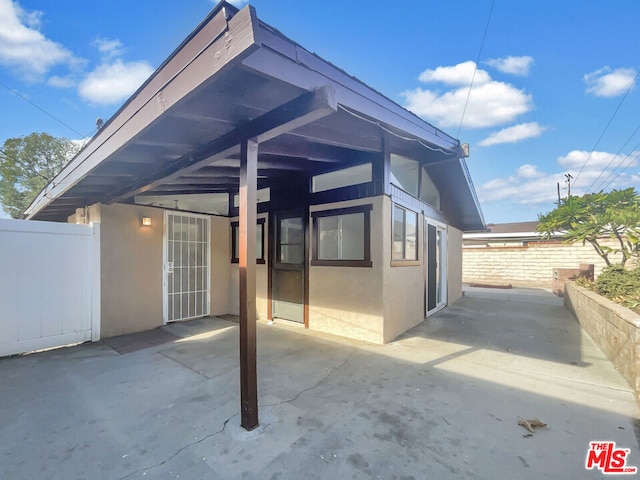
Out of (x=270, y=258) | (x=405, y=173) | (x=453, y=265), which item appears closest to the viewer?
(x=405, y=173)

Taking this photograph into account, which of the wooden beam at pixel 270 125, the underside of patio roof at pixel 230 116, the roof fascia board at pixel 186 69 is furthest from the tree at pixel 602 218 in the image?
the roof fascia board at pixel 186 69

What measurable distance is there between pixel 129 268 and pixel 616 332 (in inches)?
284

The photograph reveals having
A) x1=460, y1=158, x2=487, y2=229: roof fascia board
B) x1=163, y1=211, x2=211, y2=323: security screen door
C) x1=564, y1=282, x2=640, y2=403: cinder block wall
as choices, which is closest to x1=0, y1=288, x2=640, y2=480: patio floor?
x1=564, y1=282, x2=640, y2=403: cinder block wall

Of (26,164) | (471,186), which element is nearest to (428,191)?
(471,186)

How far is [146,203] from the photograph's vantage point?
5402mm

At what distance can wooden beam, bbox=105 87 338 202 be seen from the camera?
5.81 ft

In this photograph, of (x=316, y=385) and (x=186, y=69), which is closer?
(x=186, y=69)

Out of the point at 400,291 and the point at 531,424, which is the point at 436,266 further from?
the point at 531,424

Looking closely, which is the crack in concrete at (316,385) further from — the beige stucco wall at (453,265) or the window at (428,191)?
the beige stucco wall at (453,265)

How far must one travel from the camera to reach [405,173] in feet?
17.2

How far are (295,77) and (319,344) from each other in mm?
3665

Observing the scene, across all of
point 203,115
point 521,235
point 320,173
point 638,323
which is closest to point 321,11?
point 320,173

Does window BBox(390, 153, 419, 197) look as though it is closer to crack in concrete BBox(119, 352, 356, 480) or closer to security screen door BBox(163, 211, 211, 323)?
crack in concrete BBox(119, 352, 356, 480)

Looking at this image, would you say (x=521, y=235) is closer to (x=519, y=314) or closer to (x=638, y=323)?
(x=519, y=314)
